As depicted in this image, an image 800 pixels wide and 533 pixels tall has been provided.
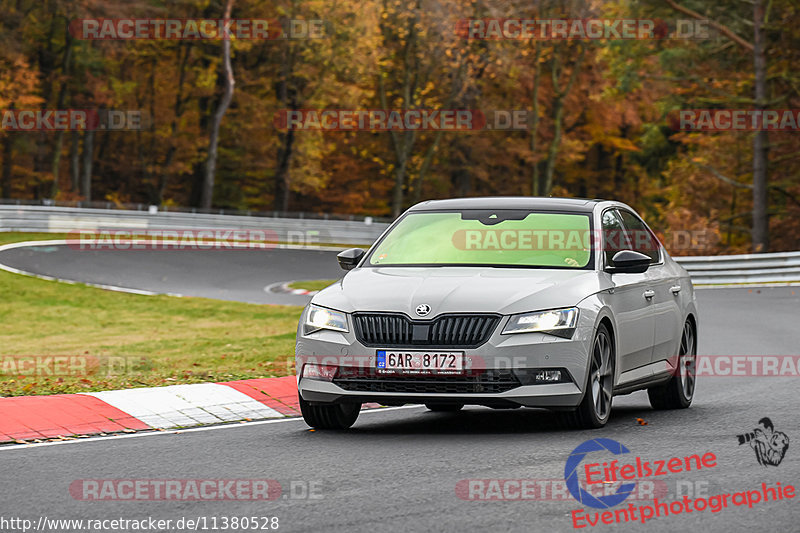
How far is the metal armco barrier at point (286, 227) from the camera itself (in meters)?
31.4

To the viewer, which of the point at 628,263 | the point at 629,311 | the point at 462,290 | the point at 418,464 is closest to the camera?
the point at 418,464

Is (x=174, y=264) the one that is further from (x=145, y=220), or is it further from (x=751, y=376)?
(x=751, y=376)

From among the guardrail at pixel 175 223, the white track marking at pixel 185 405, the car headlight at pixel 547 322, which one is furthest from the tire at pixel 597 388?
the guardrail at pixel 175 223

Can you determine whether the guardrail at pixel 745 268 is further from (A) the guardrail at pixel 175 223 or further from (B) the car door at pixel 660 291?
(A) the guardrail at pixel 175 223

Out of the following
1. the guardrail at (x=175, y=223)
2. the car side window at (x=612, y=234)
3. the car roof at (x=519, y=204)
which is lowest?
the guardrail at (x=175, y=223)

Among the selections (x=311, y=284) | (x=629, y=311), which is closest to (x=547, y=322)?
(x=629, y=311)

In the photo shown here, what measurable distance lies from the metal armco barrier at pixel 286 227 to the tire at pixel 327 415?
23.0 meters

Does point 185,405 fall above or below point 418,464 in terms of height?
Answer: below

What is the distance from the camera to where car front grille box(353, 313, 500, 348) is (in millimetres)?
8805

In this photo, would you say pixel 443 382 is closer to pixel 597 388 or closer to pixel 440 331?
pixel 440 331

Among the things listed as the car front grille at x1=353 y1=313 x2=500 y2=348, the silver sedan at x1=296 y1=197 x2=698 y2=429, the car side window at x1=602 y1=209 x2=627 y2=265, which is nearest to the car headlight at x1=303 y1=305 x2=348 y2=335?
the silver sedan at x1=296 y1=197 x2=698 y2=429

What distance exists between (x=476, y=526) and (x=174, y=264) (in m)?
31.1

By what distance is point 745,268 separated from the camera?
3166cm

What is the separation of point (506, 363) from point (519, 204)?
6.76ft
